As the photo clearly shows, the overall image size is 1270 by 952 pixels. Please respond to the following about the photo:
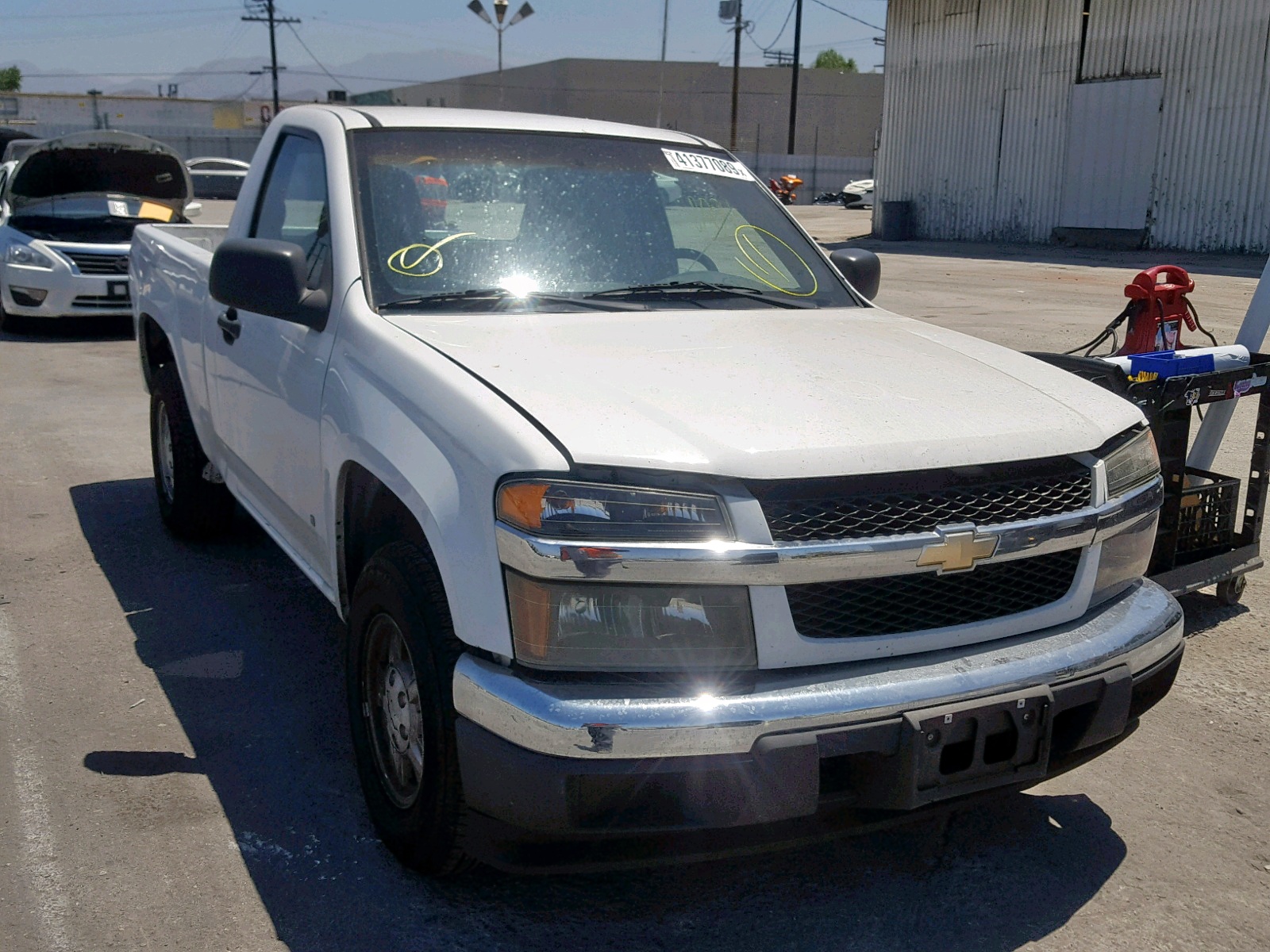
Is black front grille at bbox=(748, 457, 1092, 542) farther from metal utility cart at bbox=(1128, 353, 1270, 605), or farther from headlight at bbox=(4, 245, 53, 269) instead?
headlight at bbox=(4, 245, 53, 269)

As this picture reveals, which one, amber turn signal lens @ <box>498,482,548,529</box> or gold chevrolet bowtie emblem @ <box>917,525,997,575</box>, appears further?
gold chevrolet bowtie emblem @ <box>917,525,997,575</box>

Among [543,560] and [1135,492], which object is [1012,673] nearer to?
[1135,492]

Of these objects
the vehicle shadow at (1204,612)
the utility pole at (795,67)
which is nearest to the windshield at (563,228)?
the vehicle shadow at (1204,612)

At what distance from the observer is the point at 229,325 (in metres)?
4.32

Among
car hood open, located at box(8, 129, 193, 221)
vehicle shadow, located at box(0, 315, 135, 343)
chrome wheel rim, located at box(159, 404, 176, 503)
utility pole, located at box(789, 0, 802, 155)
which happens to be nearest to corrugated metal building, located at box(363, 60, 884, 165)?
utility pole, located at box(789, 0, 802, 155)

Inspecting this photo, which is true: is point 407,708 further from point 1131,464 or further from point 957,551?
point 1131,464

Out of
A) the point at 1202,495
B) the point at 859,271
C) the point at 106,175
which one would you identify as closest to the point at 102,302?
the point at 106,175

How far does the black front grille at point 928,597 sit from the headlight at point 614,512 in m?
0.23

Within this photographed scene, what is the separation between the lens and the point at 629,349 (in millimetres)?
3199

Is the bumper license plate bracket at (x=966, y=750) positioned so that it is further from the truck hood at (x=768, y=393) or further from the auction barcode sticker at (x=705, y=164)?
the auction barcode sticker at (x=705, y=164)

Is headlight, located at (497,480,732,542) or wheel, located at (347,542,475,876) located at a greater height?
headlight, located at (497,480,732,542)

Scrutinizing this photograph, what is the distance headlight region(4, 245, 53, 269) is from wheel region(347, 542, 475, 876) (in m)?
10.6

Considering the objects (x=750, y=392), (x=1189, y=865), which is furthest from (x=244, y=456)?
(x=1189, y=865)

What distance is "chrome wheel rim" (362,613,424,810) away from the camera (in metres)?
2.94
